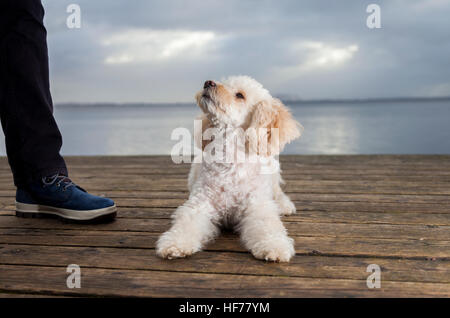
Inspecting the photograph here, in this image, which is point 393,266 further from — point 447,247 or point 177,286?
point 177,286

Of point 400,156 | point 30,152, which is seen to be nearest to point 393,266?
point 30,152

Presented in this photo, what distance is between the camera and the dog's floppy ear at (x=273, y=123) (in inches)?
81.8

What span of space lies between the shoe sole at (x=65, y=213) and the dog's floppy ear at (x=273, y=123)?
0.94 m

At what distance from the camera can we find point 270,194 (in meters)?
2.13

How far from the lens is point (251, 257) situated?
167 cm

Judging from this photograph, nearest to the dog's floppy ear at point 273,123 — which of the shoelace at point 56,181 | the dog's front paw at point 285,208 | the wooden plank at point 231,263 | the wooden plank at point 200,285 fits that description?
the dog's front paw at point 285,208

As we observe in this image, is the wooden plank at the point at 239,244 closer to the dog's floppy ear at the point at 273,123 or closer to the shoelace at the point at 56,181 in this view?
the shoelace at the point at 56,181

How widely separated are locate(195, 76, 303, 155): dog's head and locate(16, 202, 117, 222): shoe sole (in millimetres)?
773

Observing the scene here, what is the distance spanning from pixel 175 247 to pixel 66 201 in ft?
2.74

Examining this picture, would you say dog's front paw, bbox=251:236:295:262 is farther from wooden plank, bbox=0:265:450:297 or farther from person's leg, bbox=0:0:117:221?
person's leg, bbox=0:0:117:221

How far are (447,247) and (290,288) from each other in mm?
885

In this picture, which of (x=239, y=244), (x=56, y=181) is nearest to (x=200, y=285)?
(x=239, y=244)

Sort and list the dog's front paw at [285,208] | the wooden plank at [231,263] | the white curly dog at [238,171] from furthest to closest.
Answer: the dog's front paw at [285,208], the white curly dog at [238,171], the wooden plank at [231,263]

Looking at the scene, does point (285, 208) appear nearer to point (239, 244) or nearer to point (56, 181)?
point (239, 244)
